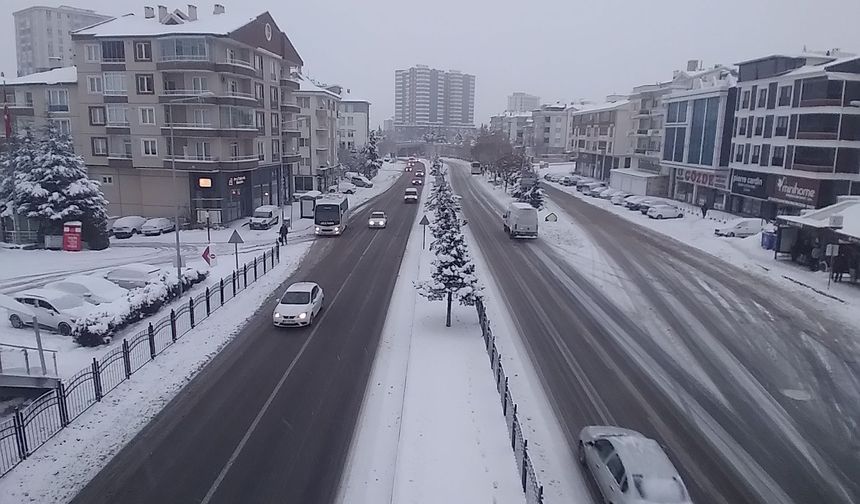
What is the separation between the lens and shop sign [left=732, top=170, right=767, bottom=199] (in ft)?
169

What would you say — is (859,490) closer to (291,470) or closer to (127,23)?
(291,470)

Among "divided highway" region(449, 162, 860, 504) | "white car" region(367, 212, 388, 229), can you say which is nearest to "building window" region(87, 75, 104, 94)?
"white car" region(367, 212, 388, 229)

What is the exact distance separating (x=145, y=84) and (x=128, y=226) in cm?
1202

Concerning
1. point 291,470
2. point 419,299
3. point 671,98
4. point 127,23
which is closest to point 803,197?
point 671,98

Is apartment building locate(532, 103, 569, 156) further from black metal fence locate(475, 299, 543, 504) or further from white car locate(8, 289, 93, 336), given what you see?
black metal fence locate(475, 299, 543, 504)

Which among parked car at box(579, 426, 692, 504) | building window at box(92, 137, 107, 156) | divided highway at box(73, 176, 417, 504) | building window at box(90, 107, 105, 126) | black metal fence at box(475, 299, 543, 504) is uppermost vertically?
building window at box(90, 107, 105, 126)

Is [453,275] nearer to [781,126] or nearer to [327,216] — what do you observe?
[327,216]

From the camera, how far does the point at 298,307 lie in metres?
22.6

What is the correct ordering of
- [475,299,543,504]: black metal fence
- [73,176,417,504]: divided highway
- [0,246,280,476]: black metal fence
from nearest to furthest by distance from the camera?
[475,299,543,504]: black metal fence, [73,176,417,504]: divided highway, [0,246,280,476]: black metal fence

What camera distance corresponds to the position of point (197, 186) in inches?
1898

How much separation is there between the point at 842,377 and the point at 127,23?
54.7 meters

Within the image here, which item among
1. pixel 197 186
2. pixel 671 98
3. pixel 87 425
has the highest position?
pixel 671 98

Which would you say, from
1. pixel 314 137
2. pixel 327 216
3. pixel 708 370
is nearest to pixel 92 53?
pixel 327 216

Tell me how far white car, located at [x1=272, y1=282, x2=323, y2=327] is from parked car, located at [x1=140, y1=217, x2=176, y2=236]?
26067mm
